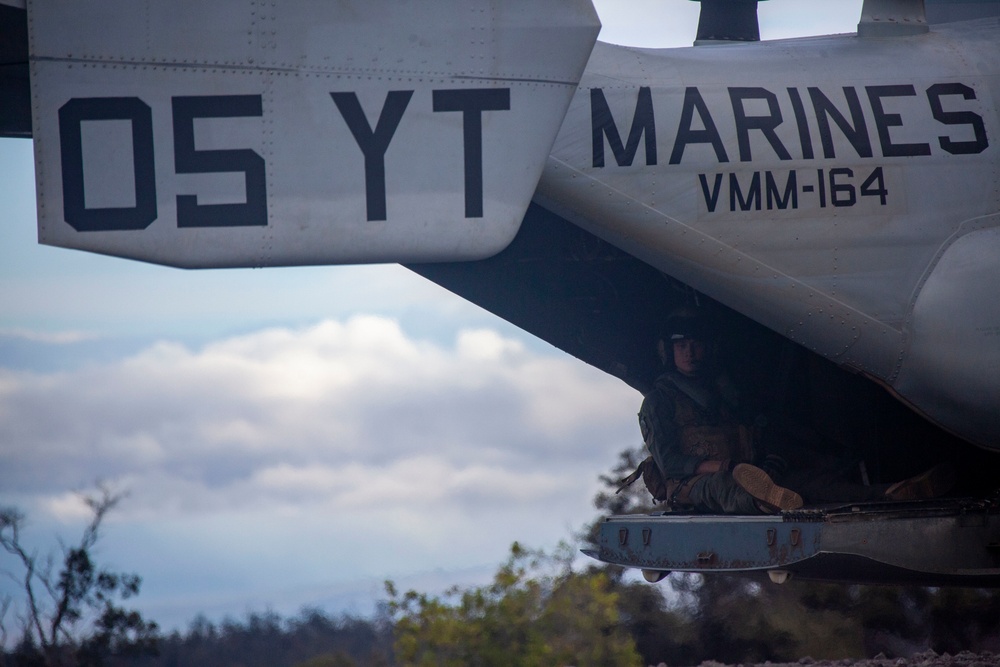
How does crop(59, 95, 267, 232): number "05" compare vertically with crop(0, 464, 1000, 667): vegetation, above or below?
above

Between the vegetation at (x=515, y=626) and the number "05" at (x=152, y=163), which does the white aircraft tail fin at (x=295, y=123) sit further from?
the vegetation at (x=515, y=626)

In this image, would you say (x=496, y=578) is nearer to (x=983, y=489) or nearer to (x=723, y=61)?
(x=983, y=489)

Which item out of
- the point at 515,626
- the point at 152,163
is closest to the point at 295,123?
the point at 152,163

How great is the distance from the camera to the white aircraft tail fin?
15.8 ft

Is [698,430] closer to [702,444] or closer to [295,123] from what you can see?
[702,444]

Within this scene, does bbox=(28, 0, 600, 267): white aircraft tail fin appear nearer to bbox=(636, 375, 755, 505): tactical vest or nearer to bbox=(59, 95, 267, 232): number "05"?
bbox=(59, 95, 267, 232): number "05"

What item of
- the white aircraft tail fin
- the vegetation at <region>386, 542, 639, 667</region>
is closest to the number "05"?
the white aircraft tail fin

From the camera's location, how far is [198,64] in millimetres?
4949

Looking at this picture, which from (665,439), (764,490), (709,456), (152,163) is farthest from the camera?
(665,439)

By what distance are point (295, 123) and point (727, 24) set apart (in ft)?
11.3

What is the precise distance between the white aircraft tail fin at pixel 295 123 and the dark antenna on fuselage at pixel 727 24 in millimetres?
2216

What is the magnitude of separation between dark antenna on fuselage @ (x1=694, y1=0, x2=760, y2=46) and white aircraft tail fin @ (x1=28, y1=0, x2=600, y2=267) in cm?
222

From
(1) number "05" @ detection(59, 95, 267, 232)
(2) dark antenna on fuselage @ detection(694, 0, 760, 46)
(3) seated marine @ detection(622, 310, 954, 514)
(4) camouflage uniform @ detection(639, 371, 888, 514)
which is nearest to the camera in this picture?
(1) number "05" @ detection(59, 95, 267, 232)

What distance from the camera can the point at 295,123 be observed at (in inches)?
196
